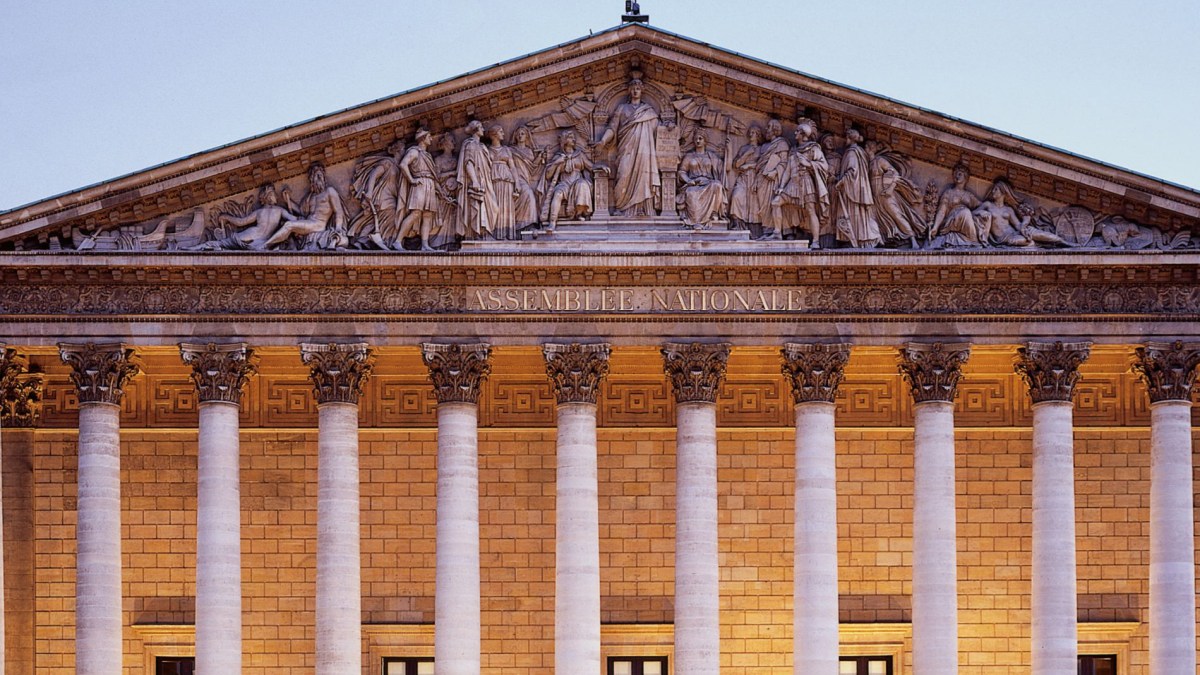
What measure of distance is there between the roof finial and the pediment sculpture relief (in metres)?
1.02

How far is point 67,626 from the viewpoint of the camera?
38.3 meters

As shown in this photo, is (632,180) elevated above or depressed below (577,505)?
above

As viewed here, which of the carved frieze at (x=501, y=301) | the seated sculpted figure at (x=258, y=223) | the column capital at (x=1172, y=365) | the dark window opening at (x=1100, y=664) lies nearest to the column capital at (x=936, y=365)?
the carved frieze at (x=501, y=301)

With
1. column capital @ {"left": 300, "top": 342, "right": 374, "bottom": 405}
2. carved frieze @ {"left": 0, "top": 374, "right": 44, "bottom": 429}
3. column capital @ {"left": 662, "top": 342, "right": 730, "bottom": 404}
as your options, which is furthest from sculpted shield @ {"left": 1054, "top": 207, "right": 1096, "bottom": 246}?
carved frieze @ {"left": 0, "top": 374, "right": 44, "bottom": 429}

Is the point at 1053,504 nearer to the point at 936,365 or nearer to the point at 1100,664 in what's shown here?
the point at 936,365

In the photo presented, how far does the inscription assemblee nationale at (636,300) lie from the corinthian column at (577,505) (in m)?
0.67

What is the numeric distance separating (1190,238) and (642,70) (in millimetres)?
8870

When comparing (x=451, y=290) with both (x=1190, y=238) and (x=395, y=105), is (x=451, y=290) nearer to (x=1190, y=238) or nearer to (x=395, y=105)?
(x=395, y=105)

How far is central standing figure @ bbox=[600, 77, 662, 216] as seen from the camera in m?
35.3

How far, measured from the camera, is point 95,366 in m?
35.1

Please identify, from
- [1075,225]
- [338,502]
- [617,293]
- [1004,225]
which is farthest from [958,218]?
[338,502]

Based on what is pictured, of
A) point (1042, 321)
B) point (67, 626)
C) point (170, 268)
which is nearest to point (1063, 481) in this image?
point (1042, 321)

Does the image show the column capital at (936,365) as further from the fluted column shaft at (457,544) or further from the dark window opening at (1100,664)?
the fluted column shaft at (457,544)

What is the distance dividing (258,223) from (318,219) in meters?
0.93
